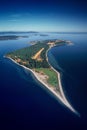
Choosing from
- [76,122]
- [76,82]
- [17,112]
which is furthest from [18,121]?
[76,82]

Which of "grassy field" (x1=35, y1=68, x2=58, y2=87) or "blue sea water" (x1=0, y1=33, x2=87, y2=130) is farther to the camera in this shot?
"grassy field" (x1=35, y1=68, x2=58, y2=87)

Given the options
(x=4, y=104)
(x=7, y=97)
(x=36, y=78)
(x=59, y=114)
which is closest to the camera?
(x=59, y=114)

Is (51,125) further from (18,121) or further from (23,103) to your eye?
(23,103)

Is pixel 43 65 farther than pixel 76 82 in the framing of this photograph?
Yes

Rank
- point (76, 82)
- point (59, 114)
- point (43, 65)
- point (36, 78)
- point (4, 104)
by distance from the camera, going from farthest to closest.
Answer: point (43, 65) → point (36, 78) → point (76, 82) → point (4, 104) → point (59, 114)

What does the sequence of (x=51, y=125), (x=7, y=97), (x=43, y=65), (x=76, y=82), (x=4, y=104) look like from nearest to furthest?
1. (x=51, y=125)
2. (x=4, y=104)
3. (x=7, y=97)
4. (x=76, y=82)
5. (x=43, y=65)

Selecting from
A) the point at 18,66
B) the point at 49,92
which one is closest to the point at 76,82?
the point at 49,92

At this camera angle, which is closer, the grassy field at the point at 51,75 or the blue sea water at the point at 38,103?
the blue sea water at the point at 38,103

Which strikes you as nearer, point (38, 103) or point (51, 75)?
point (38, 103)

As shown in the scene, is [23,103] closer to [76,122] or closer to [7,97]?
[7,97]
